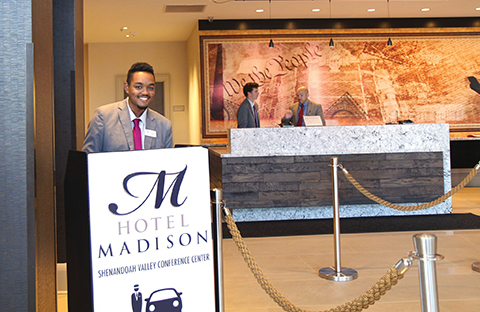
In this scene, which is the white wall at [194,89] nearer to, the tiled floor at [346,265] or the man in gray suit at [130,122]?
the tiled floor at [346,265]

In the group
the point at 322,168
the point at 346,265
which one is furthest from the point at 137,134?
the point at 322,168

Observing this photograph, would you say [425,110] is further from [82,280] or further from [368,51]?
[82,280]

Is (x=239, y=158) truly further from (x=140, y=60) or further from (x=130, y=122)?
(x=140, y=60)

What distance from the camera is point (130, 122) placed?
2.61m

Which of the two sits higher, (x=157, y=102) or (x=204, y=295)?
(x=157, y=102)

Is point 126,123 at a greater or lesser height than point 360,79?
lesser

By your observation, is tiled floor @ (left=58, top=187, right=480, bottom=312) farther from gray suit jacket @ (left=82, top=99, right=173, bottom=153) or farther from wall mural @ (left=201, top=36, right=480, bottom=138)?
wall mural @ (left=201, top=36, right=480, bottom=138)

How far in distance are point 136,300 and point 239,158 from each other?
14.8 ft

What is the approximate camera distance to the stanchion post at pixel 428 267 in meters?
1.41

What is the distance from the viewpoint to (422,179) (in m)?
6.28

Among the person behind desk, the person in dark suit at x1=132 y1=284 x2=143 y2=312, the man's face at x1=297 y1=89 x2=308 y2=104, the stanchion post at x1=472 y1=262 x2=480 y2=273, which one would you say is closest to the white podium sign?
the person in dark suit at x1=132 y1=284 x2=143 y2=312

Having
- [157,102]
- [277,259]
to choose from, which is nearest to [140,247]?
[277,259]

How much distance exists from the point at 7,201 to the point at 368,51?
30.4 feet

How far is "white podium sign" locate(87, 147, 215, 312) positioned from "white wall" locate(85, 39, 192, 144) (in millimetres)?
10530
